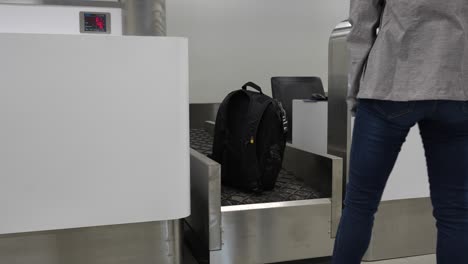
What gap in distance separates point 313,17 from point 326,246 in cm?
254

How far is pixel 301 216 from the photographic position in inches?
→ 69.9

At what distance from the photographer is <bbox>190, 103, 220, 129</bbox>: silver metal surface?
145 inches

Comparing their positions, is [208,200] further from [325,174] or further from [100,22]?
[100,22]

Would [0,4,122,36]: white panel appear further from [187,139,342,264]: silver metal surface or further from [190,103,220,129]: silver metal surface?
[190,103,220,129]: silver metal surface

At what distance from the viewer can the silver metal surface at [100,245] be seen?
1.43 meters

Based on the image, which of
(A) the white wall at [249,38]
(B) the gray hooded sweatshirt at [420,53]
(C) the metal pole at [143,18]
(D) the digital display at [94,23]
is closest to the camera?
(B) the gray hooded sweatshirt at [420,53]

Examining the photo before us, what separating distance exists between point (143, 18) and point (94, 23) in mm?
222

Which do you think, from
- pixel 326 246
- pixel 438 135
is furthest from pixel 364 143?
pixel 326 246

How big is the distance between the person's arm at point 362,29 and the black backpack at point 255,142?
84 centimetres

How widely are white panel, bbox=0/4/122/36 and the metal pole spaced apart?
0.13 meters

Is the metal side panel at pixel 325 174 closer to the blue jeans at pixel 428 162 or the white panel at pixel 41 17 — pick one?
the blue jeans at pixel 428 162

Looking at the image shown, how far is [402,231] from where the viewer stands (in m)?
1.90

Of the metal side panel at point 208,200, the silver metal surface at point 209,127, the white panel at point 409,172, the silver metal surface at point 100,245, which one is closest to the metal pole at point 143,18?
the metal side panel at point 208,200

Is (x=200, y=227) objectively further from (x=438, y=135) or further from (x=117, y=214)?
(x=438, y=135)
